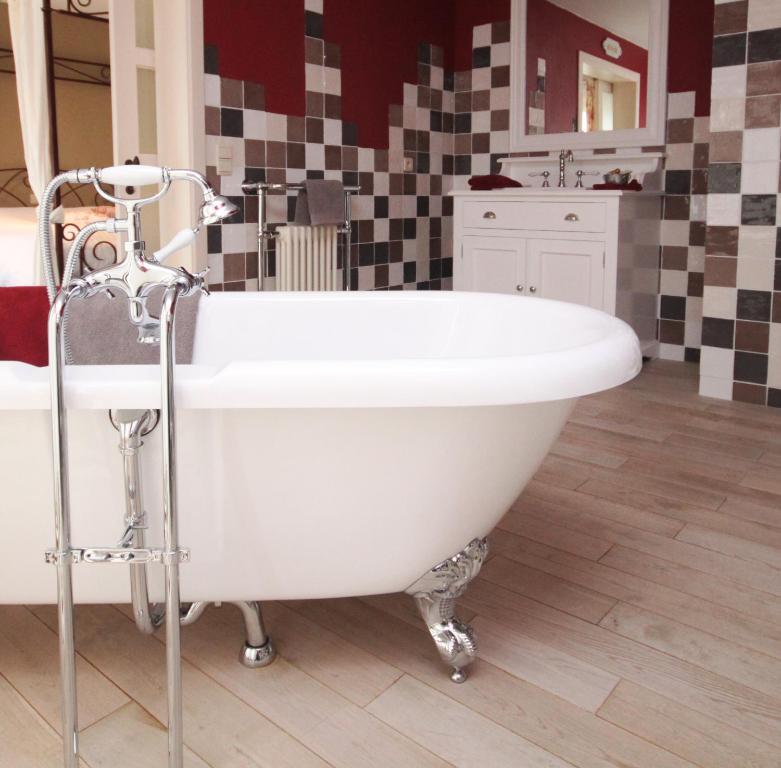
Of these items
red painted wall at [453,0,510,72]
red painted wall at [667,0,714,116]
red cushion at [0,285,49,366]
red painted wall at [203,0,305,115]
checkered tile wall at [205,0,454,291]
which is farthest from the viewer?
red painted wall at [453,0,510,72]

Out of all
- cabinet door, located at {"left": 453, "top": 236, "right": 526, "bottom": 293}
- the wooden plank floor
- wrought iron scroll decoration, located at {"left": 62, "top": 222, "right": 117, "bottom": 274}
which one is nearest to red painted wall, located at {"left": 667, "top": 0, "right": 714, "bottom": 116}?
cabinet door, located at {"left": 453, "top": 236, "right": 526, "bottom": 293}

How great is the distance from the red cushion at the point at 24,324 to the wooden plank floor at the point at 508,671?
0.55 meters

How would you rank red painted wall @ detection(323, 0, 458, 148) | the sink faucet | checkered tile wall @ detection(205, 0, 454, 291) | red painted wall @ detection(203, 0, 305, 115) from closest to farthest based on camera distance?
red painted wall @ detection(203, 0, 305, 115), checkered tile wall @ detection(205, 0, 454, 291), red painted wall @ detection(323, 0, 458, 148), the sink faucet

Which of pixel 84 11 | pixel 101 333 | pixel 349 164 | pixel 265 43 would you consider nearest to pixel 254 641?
pixel 101 333

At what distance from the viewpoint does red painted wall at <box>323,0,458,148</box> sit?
13.6 feet

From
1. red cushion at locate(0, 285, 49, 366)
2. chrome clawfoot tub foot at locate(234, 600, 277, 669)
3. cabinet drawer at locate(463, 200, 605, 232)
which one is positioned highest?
cabinet drawer at locate(463, 200, 605, 232)

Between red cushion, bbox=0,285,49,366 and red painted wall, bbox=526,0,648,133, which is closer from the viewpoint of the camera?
red cushion, bbox=0,285,49,366

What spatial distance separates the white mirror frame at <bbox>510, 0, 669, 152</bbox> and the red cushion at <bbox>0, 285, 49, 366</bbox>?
3256 millimetres

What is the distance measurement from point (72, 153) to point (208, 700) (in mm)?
3558

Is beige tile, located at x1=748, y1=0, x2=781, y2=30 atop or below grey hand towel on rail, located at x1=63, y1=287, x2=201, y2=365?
atop

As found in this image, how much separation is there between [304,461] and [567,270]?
281cm

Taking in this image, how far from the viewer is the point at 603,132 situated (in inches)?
168

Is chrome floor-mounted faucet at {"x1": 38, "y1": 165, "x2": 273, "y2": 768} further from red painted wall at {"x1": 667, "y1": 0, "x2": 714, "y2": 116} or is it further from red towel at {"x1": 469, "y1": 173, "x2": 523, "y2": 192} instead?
red painted wall at {"x1": 667, "y1": 0, "x2": 714, "y2": 116}

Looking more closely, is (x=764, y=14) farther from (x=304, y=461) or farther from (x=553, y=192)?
(x=304, y=461)
